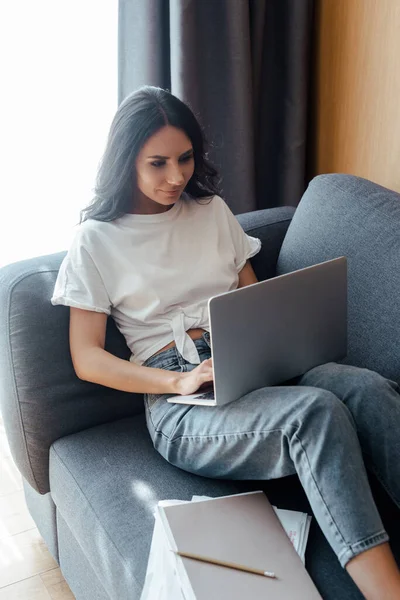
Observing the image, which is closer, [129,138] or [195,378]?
[195,378]

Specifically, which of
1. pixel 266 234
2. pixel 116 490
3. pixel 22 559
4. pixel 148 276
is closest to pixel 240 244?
pixel 266 234

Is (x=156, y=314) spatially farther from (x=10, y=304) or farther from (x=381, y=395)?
(x=381, y=395)

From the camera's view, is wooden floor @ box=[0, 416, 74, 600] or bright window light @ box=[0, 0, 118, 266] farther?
bright window light @ box=[0, 0, 118, 266]

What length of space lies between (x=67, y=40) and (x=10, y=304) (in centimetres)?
90

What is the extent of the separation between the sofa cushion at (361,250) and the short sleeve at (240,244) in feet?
0.30

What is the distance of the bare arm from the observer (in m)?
1.45

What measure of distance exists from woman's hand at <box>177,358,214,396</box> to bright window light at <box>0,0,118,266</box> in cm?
84

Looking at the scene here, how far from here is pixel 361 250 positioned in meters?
1.59

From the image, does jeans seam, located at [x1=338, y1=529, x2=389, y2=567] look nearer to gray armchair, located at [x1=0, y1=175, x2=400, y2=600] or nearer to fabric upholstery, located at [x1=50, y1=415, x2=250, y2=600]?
gray armchair, located at [x1=0, y1=175, x2=400, y2=600]

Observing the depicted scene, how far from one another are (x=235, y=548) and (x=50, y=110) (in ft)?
4.53

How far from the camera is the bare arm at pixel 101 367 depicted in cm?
145

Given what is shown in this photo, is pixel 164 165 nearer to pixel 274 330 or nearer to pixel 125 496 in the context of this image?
pixel 274 330

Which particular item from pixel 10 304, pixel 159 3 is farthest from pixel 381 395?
pixel 159 3

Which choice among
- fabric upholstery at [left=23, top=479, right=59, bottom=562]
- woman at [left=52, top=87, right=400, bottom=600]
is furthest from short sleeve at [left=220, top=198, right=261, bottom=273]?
fabric upholstery at [left=23, top=479, right=59, bottom=562]
